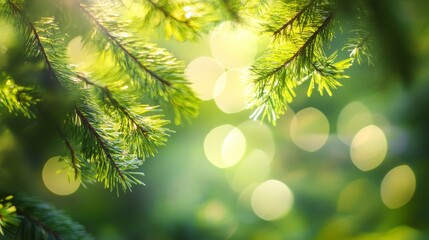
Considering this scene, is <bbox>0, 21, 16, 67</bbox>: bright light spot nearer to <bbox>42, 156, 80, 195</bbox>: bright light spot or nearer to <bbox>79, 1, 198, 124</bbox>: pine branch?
<bbox>79, 1, 198, 124</bbox>: pine branch

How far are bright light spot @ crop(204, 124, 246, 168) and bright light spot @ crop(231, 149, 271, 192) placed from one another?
0.23ft

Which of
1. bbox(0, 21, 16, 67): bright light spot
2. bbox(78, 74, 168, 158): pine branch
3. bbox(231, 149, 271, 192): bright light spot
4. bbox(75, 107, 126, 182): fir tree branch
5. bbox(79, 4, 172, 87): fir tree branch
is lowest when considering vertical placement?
bbox(75, 107, 126, 182): fir tree branch

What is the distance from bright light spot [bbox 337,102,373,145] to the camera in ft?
10.9

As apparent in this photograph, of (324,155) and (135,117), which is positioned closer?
(135,117)

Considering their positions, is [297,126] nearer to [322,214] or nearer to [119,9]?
[322,214]

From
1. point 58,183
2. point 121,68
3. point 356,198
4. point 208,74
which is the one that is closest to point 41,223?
point 121,68

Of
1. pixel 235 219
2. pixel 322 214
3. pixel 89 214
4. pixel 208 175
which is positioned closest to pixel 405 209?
pixel 322 214

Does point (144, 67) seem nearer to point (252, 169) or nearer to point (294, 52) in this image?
point (294, 52)

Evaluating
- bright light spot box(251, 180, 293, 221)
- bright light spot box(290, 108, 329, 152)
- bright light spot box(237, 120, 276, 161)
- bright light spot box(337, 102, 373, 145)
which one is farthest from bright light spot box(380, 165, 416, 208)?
bright light spot box(237, 120, 276, 161)

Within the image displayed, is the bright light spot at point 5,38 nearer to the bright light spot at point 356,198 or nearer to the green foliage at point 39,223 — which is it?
the green foliage at point 39,223

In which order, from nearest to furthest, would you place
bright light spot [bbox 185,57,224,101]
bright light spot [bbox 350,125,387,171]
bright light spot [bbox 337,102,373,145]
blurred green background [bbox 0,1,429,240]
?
blurred green background [bbox 0,1,429,240]
bright light spot [bbox 185,57,224,101]
bright light spot [bbox 350,125,387,171]
bright light spot [bbox 337,102,373,145]

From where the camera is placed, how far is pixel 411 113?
3.01m

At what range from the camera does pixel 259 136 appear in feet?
11.1

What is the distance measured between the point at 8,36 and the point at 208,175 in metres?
2.69
